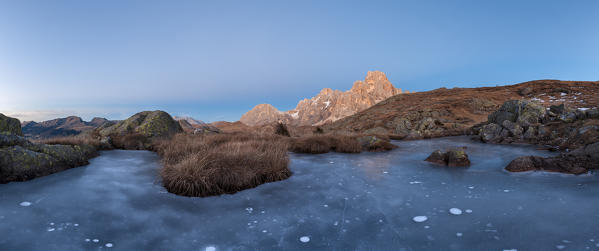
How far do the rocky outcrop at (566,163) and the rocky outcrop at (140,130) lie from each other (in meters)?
12.7

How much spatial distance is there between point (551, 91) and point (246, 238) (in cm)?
4984

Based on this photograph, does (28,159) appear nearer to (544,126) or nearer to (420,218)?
(420,218)

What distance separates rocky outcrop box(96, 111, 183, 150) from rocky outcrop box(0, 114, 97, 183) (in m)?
4.23

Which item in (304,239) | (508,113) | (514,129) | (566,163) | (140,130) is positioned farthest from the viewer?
(508,113)

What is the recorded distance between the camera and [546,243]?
2914 mm

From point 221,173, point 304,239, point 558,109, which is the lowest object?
point 304,239

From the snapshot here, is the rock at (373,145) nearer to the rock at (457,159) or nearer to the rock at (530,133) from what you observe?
the rock at (457,159)

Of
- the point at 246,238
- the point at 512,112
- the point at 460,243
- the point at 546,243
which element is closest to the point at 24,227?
the point at 246,238

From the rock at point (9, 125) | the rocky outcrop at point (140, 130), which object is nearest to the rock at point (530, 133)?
the rocky outcrop at point (140, 130)

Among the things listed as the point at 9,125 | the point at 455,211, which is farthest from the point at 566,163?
the point at 9,125

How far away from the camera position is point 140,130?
11.9 metres

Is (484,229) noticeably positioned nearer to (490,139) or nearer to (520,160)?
(520,160)

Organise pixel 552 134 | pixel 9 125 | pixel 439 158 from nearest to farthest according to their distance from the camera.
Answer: pixel 9 125, pixel 439 158, pixel 552 134

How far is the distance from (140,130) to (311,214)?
10.8m
